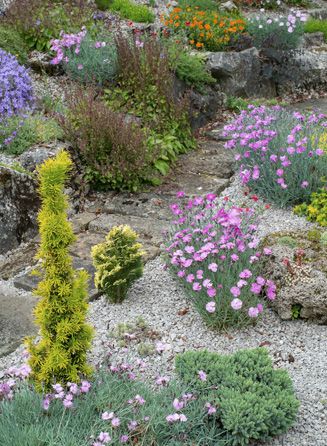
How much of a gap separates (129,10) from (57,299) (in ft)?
29.8

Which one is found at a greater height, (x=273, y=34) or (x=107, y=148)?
(x=273, y=34)

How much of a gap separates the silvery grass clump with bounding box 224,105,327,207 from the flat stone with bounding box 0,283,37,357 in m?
2.47

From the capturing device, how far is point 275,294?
14.3 ft

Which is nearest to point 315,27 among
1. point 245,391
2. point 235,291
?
point 235,291

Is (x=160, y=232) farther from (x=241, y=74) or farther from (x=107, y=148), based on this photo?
(x=241, y=74)

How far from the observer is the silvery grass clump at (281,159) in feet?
19.8

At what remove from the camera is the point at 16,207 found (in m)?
5.95

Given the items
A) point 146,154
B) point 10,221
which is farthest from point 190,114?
point 10,221

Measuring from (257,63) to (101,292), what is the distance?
6748mm

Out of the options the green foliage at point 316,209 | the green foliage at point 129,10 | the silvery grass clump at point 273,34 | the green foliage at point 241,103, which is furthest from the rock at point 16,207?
the silvery grass clump at point 273,34

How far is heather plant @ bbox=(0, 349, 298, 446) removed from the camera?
294 cm

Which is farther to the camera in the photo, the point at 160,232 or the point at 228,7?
the point at 228,7

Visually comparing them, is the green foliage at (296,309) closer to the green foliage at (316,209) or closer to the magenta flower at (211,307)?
the magenta flower at (211,307)

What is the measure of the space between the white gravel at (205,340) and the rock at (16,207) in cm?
146
